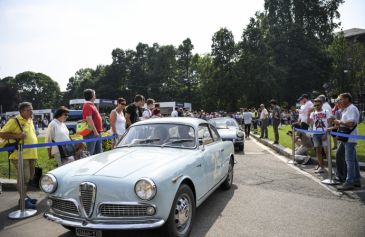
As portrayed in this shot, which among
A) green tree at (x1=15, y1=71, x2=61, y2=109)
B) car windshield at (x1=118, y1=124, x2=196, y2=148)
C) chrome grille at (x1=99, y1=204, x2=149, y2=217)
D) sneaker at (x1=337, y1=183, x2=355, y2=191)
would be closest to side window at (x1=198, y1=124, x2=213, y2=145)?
car windshield at (x1=118, y1=124, x2=196, y2=148)

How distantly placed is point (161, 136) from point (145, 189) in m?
1.71

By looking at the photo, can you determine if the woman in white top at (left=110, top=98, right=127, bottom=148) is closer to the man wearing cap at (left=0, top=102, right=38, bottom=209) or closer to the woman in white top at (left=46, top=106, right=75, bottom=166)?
the woman in white top at (left=46, top=106, right=75, bottom=166)

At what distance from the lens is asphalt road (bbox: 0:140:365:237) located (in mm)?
4301

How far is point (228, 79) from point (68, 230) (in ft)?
157

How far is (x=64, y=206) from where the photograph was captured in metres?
3.85

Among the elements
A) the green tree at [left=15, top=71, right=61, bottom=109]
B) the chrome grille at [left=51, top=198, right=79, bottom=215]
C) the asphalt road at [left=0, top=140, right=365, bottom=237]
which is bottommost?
the asphalt road at [left=0, top=140, right=365, bottom=237]

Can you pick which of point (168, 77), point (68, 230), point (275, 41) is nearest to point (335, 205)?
point (68, 230)

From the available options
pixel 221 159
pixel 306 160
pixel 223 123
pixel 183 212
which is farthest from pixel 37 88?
pixel 183 212

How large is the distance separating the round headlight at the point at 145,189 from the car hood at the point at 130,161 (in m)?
0.21

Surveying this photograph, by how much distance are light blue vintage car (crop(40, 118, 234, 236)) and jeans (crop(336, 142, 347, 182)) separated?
3.57 meters

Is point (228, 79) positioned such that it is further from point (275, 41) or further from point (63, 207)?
point (63, 207)

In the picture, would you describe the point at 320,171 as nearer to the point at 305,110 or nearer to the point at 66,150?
the point at 305,110

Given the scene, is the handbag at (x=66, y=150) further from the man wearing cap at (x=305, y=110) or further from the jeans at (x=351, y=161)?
the man wearing cap at (x=305, y=110)

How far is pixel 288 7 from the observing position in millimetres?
48375
